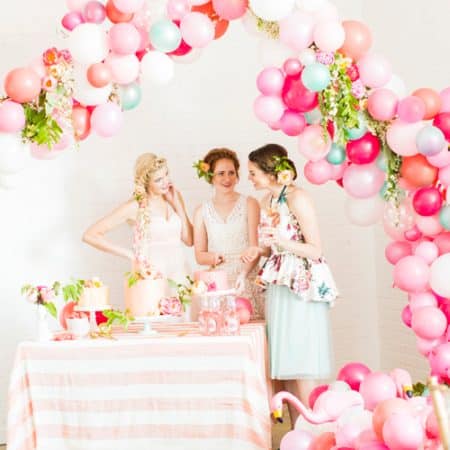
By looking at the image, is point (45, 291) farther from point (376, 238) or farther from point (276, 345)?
point (376, 238)

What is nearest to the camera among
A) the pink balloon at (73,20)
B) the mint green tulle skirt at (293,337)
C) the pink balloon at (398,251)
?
the pink balloon at (73,20)

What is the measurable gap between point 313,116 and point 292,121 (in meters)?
0.10

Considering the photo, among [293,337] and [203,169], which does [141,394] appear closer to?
[293,337]

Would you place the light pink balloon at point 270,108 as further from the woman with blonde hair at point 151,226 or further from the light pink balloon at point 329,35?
the woman with blonde hair at point 151,226

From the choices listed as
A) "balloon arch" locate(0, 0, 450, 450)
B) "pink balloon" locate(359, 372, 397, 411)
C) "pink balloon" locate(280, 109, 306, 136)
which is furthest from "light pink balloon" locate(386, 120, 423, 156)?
"pink balloon" locate(359, 372, 397, 411)

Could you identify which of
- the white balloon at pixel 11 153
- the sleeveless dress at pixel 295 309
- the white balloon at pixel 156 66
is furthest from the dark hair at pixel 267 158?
the white balloon at pixel 11 153

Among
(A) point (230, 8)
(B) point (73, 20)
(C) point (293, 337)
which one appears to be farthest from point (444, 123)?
(B) point (73, 20)

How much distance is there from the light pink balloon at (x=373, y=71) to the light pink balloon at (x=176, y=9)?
77 cm

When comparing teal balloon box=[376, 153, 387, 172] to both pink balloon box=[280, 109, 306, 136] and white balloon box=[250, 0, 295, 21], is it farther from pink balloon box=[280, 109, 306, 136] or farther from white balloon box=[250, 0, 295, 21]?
white balloon box=[250, 0, 295, 21]

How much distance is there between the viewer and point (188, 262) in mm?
5250

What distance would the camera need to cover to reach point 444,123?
336 cm

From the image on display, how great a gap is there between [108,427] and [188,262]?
145 cm

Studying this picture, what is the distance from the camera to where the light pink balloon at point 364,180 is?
3.56 metres

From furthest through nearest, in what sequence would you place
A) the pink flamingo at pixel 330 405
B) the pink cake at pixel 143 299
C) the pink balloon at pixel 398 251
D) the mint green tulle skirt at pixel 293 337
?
the mint green tulle skirt at pixel 293 337 → the pink cake at pixel 143 299 → the pink balloon at pixel 398 251 → the pink flamingo at pixel 330 405
